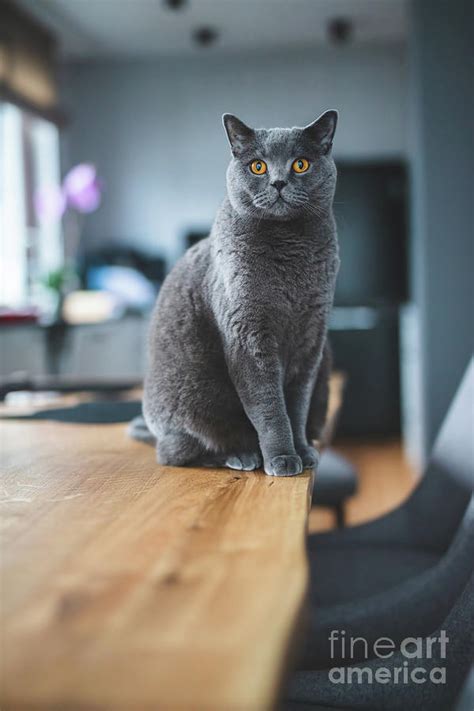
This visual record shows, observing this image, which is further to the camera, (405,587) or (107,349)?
(107,349)

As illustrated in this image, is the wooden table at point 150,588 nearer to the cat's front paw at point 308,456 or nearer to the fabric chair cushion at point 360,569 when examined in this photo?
the cat's front paw at point 308,456

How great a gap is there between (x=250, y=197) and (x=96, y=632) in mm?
601

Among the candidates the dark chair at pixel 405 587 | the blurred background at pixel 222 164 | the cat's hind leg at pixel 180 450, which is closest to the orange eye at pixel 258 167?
the cat's hind leg at pixel 180 450

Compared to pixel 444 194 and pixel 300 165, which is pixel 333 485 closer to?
pixel 300 165

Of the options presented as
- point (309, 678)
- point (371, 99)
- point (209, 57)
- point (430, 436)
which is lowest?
point (430, 436)

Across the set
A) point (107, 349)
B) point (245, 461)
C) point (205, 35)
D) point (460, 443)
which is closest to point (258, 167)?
point (245, 461)

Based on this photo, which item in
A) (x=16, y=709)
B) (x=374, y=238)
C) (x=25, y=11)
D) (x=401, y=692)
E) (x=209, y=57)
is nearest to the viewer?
(x=16, y=709)

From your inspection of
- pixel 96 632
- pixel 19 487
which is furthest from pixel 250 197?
pixel 96 632

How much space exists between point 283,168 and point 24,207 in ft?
12.9

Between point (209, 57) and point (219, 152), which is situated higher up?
point (209, 57)

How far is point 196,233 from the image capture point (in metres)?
4.82

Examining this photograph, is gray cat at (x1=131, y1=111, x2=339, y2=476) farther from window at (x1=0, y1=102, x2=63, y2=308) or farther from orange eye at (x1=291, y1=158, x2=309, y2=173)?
window at (x1=0, y1=102, x2=63, y2=308)

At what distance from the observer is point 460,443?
1.32m

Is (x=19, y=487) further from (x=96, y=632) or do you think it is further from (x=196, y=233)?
(x=196, y=233)
